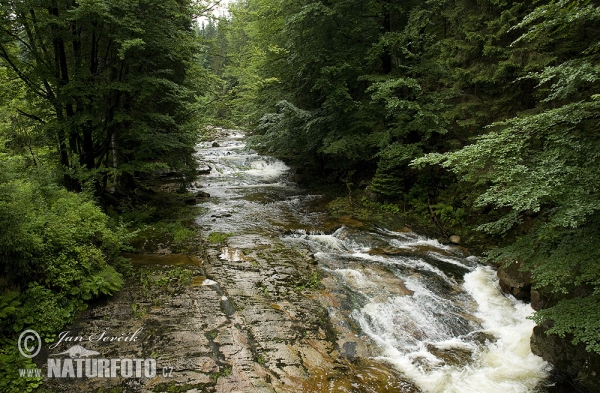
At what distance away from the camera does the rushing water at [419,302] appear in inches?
202

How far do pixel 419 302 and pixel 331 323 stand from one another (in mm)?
2082

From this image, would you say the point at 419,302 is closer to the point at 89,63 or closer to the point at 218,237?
the point at 218,237

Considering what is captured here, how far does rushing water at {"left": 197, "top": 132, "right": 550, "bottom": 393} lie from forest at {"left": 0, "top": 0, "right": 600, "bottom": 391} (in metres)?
1.01

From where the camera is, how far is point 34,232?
5.09m

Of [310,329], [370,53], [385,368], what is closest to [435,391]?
[385,368]

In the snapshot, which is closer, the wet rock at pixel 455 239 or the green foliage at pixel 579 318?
the green foliage at pixel 579 318

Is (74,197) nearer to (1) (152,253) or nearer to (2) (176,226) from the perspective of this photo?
(1) (152,253)

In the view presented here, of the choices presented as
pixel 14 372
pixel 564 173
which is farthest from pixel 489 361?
pixel 14 372

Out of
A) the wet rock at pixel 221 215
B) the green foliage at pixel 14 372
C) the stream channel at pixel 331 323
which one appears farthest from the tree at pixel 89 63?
the green foliage at pixel 14 372

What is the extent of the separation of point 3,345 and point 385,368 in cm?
540

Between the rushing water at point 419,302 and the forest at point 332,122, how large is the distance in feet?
3.31

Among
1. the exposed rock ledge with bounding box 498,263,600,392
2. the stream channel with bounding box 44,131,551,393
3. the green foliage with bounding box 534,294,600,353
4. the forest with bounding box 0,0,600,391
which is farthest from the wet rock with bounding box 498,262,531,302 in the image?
the green foliage with bounding box 534,294,600,353

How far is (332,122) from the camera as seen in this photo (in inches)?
548

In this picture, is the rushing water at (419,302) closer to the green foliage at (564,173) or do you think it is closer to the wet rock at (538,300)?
the wet rock at (538,300)
